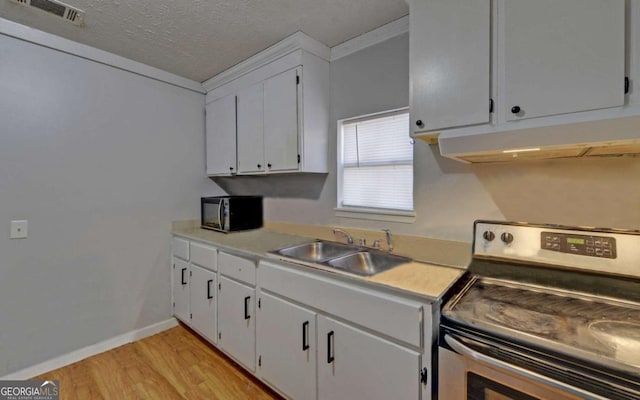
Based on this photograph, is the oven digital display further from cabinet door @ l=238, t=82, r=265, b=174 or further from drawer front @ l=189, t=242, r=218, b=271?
drawer front @ l=189, t=242, r=218, b=271

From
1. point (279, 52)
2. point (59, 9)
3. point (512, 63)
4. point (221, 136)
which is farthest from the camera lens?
point (221, 136)

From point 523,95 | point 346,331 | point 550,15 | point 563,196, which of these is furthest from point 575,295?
point 550,15

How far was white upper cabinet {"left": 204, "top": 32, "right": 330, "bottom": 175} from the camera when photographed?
2098 millimetres

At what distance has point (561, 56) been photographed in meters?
1.05

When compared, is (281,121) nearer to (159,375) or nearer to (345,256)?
(345,256)

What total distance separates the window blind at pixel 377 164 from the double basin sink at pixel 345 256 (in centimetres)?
34

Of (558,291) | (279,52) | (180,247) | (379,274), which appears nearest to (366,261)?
(379,274)

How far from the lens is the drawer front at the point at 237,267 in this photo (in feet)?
6.27

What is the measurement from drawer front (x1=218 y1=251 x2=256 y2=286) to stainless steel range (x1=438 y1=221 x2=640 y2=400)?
1.21 m

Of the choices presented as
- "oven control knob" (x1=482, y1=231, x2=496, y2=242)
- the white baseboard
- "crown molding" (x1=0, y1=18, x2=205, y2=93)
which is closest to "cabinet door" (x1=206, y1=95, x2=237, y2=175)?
"crown molding" (x1=0, y1=18, x2=205, y2=93)

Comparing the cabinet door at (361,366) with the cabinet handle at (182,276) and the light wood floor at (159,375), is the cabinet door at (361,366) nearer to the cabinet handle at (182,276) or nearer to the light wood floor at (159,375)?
the light wood floor at (159,375)

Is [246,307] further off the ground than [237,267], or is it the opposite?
[237,267]

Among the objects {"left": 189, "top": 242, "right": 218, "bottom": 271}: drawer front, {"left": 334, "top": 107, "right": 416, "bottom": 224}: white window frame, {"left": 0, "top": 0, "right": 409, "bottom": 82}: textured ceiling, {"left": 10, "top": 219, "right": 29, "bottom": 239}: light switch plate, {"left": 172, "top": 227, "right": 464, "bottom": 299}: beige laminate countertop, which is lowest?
{"left": 189, "top": 242, "right": 218, "bottom": 271}: drawer front

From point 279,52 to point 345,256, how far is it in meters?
1.59
